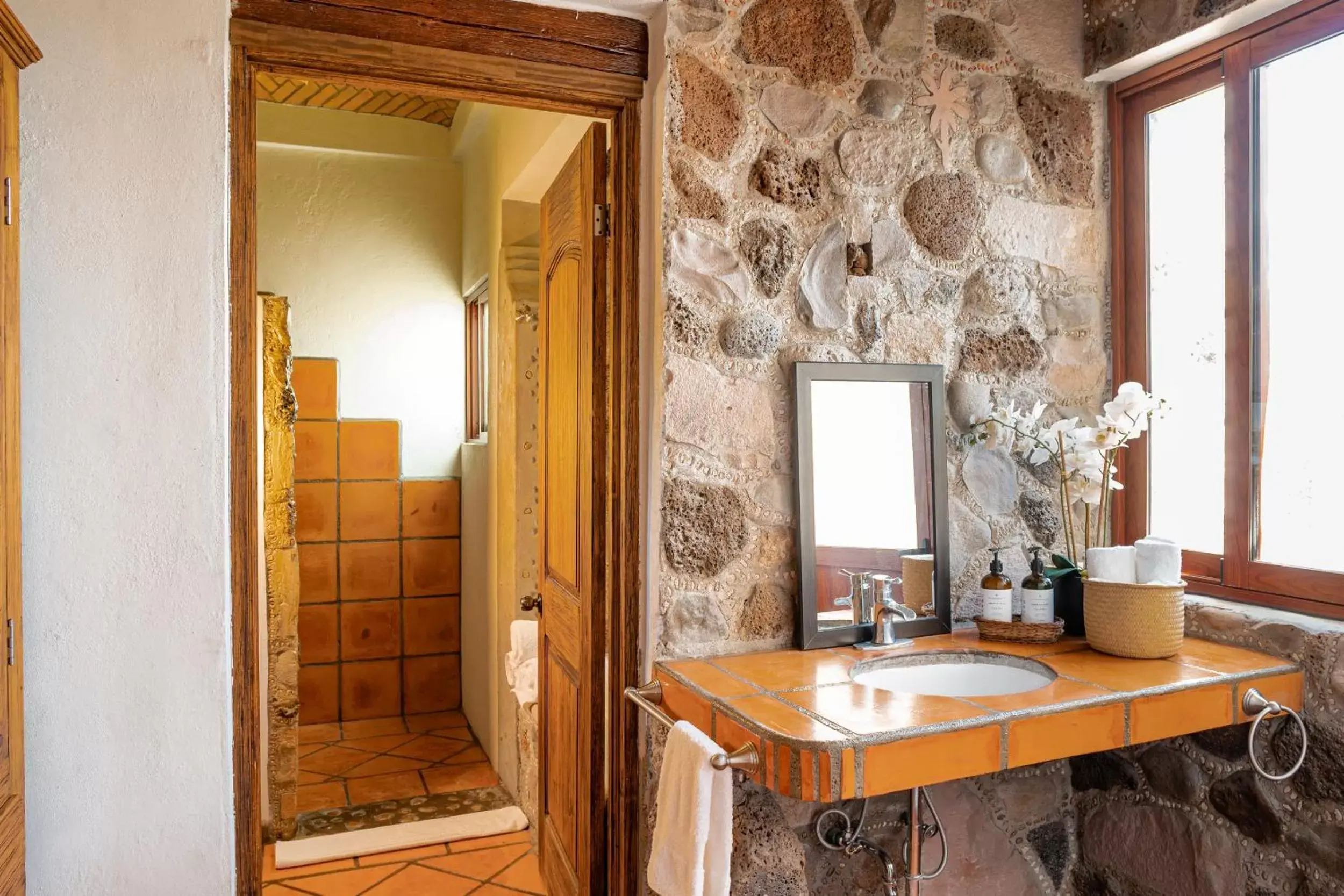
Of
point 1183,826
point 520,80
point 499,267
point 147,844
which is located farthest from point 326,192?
point 1183,826

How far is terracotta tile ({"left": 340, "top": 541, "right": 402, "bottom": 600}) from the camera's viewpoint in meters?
4.53

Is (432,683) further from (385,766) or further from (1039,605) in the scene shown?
(1039,605)

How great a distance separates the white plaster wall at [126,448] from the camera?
59.9 inches

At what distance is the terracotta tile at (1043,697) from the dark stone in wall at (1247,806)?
1.72ft

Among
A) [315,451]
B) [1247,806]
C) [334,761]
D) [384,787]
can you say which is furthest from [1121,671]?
[315,451]

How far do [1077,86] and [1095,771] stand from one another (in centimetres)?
168

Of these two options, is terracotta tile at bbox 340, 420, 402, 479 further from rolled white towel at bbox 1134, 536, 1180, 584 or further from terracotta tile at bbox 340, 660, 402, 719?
rolled white towel at bbox 1134, 536, 1180, 584

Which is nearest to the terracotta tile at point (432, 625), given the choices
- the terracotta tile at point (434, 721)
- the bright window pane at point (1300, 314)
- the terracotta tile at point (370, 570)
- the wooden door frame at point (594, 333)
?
the terracotta tile at point (370, 570)

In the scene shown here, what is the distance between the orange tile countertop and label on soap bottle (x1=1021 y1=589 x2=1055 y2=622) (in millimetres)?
67

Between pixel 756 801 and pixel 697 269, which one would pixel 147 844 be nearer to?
pixel 756 801

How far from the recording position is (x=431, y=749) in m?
4.16

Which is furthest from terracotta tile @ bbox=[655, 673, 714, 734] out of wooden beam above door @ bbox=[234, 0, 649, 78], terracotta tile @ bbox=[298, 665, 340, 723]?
terracotta tile @ bbox=[298, 665, 340, 723]

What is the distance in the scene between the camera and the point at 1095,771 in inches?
87.4

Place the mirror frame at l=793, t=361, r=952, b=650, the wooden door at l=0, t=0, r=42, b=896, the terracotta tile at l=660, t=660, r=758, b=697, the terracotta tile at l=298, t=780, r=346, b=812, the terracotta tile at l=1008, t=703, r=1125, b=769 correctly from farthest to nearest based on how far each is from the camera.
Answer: the terracotta tile at l=298, t=780, r=346, b=812 < the mirror frame at l=793, t=361, r=952, b=650 < the terracotta tile at l=660, t=660, r=758, b=697 < the terracotta tile at l=1008, t=703, r=1125, b=769 < the wooden door at l=0, t=0, r=42, b=896
